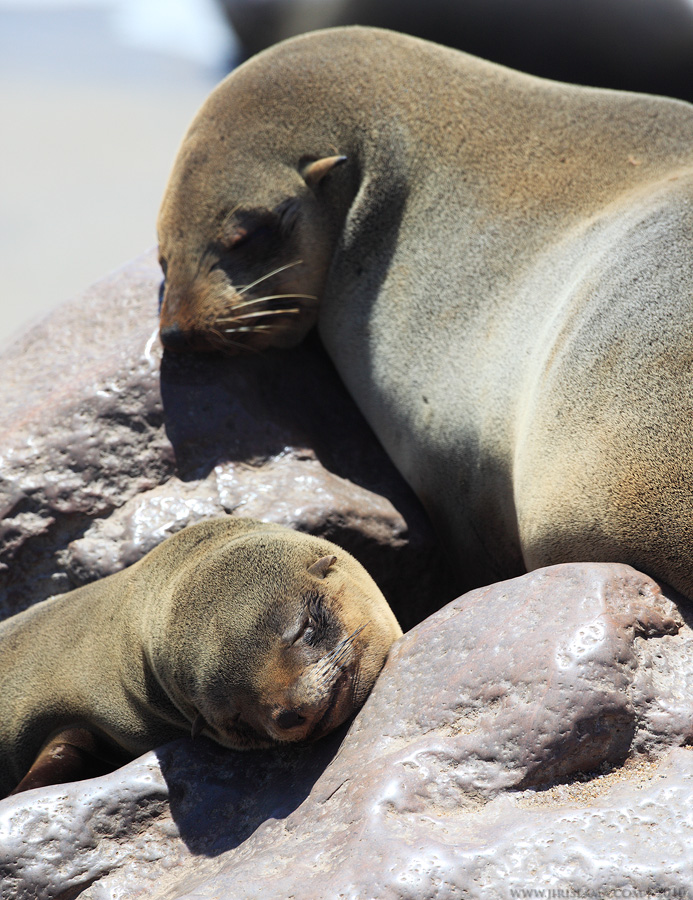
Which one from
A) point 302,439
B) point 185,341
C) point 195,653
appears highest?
point 185,341

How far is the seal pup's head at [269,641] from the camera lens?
244 cm

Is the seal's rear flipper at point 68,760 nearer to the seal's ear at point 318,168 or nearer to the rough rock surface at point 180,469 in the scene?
the rough rock surface at point 180,469

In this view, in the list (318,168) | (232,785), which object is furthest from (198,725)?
(318,168)

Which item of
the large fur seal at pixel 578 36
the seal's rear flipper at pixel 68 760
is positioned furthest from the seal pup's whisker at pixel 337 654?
the large fur seal at pixel 578 36

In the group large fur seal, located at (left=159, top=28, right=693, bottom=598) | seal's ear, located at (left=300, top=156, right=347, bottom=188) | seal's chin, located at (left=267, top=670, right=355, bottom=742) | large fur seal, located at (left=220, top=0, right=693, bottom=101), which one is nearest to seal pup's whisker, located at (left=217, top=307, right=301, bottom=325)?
large fur seal, located at (left=159, top=28, right=693, bottom=598)

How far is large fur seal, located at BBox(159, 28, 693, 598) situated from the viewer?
3.00 m

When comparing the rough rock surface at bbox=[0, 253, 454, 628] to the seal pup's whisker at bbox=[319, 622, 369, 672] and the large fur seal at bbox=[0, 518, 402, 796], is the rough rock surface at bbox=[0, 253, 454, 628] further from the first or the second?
the seal pup's whisker at bbox=[319, 622, 369, 672]

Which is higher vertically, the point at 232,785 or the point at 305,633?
the point at 305,633

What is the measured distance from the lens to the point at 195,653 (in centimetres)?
258

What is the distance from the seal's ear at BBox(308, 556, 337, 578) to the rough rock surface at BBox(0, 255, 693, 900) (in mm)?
288

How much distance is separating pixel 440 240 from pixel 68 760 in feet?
7.13

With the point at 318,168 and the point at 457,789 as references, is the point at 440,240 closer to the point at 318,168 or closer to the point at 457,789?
the point at 318,168

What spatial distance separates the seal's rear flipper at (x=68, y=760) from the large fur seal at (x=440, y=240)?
4.71 ft

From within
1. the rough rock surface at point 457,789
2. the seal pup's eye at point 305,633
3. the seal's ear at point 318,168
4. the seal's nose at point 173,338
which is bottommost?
the rough rock surface at point 457,789
